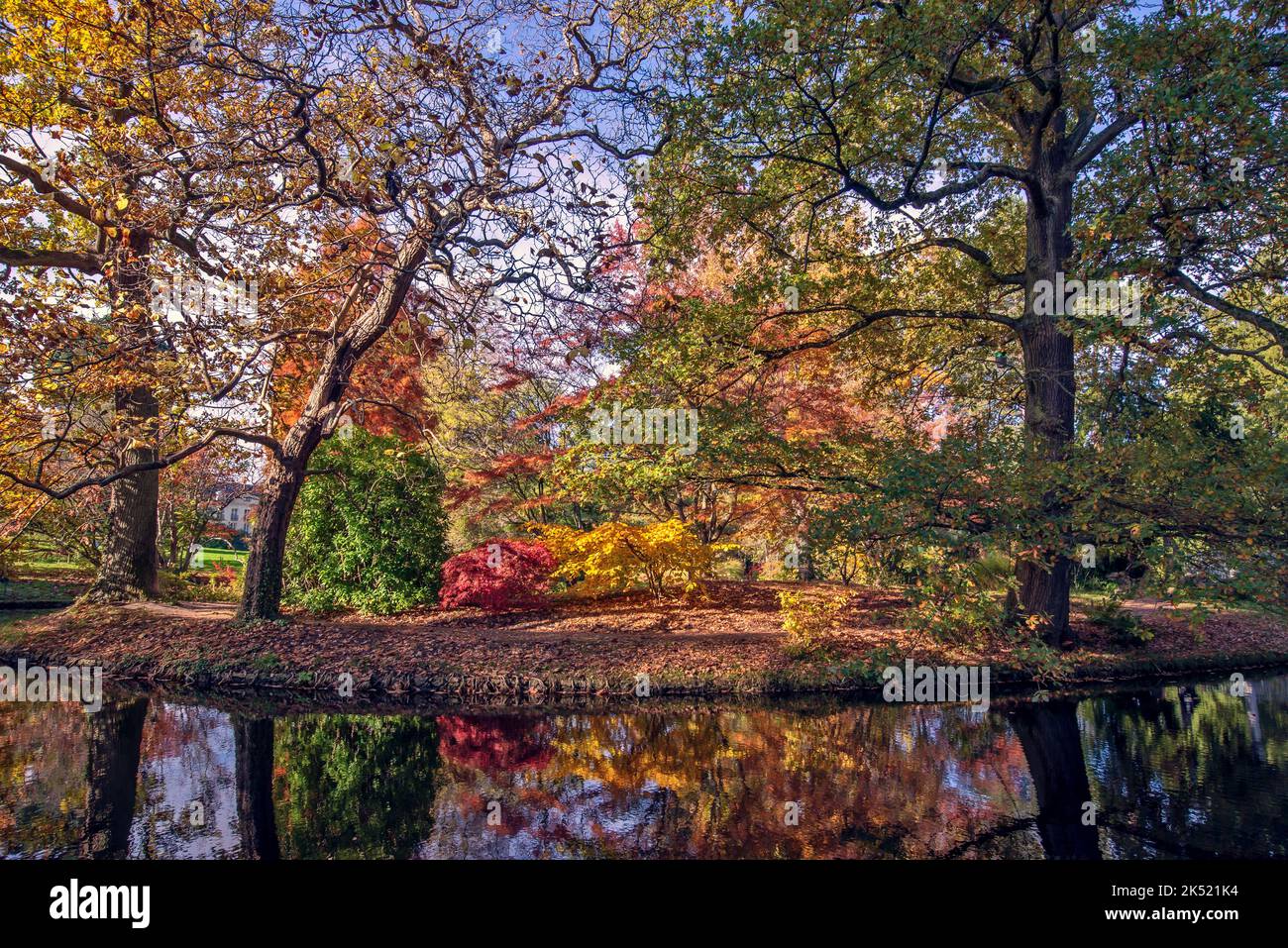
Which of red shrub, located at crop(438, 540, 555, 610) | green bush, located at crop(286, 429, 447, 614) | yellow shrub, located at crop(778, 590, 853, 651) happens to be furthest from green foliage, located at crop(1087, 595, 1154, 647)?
green bush, located at crop(286, 429, 447, 614)

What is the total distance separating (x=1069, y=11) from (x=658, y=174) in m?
4.94

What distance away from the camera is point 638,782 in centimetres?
521

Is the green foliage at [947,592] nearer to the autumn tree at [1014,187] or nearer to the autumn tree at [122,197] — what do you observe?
the autumn tree at [1014,187]

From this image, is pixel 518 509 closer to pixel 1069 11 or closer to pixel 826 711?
pixel 826 711

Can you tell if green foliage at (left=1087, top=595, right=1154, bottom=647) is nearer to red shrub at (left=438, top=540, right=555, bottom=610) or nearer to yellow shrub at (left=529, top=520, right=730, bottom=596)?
yellow shrub at (left=529, top=520, right=730, bottom=596)

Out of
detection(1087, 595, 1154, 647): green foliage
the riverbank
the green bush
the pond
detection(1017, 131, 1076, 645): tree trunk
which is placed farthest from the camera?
the green bush

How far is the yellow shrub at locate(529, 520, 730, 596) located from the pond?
379 centimetres

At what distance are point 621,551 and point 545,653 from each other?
274 centimetres

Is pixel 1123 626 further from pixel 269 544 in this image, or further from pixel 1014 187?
pixel 269 544

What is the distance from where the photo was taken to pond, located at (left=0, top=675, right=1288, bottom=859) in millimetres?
4137

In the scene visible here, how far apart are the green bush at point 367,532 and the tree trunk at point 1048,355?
937 cm

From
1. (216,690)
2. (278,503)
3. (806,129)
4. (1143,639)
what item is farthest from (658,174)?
(1143,639)

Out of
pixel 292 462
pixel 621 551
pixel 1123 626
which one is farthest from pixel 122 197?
pixel 1123 626

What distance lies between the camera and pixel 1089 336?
6934 millimetres
